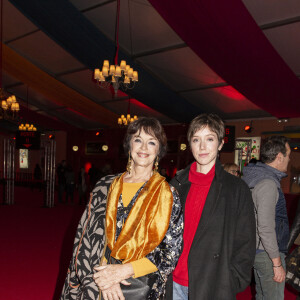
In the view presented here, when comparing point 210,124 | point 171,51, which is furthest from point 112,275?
point 171,51

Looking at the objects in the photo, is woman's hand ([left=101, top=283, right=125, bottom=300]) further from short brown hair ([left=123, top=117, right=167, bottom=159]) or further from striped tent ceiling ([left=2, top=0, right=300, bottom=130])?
striped tent ceiling ([left=2, top=0, right=300, bottom=130])

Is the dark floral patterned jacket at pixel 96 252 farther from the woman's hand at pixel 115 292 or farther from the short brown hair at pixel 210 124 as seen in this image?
the short brown hair at pixel 210 124

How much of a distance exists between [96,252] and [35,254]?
134 inches

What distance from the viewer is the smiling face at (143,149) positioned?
1621 millimetres

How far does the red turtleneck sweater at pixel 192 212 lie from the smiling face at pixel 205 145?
9cm

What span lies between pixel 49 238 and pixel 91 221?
4214 millimetres

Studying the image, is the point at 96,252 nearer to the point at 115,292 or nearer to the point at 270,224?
the point at 115,292

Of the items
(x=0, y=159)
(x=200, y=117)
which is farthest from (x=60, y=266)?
(x=0, y=159)

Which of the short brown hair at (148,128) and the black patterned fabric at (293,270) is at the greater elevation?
the short brown hair at (148,128)

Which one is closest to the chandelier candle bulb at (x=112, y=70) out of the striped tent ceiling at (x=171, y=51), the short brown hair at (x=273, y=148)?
the striped tent ceiling at (x=171, y=51)

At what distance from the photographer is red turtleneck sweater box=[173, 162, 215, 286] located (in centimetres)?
155

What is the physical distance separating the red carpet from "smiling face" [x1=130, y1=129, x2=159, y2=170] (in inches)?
88.9

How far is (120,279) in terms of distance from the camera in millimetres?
1367

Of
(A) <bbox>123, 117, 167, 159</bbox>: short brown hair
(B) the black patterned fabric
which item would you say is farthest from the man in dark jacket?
(B) the black patterned fabric
